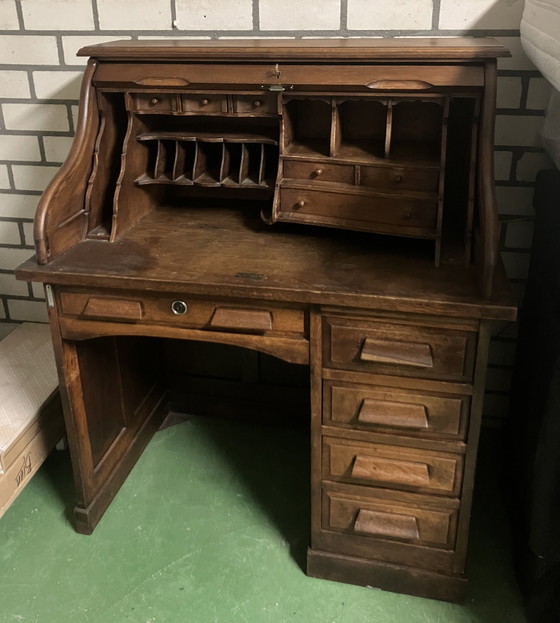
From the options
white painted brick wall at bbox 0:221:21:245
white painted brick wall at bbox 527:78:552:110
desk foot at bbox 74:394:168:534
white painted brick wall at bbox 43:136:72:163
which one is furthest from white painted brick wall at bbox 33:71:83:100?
white painted brick wall at bbox 527:78:552:110

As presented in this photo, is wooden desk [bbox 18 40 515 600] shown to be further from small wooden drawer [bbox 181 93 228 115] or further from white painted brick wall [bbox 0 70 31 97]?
white painted brick wall [bbox 0 70 31 97]

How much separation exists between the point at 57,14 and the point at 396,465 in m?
1.57

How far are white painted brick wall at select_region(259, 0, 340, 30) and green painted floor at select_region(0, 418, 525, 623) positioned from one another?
1.27 meters

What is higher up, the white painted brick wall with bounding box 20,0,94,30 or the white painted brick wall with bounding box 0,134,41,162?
the white painted brick wall with bounding box 20,0,94,30

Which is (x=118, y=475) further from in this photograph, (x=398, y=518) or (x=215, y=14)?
(x=215, y=14)

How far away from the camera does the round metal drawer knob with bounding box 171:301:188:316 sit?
1.45m

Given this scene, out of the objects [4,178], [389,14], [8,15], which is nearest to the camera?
[389,14]

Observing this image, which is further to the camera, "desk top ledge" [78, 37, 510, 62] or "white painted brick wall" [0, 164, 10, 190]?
"white painted brick wall" [0, 164, 10, 190]

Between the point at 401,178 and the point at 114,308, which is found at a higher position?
the point at 401,178

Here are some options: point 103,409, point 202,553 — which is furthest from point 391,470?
point 103,409

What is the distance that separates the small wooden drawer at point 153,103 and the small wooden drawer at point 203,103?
31 mm

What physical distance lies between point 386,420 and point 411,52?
793mm

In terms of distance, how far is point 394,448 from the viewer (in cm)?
149

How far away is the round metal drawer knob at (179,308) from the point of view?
145 cm
